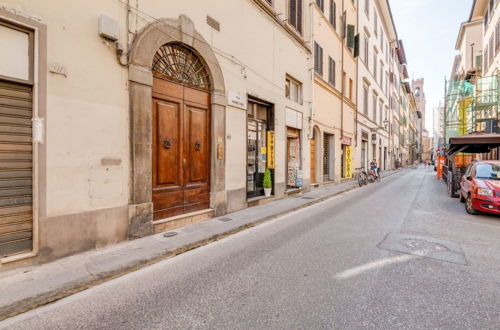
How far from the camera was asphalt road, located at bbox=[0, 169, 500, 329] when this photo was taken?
2.93 metres

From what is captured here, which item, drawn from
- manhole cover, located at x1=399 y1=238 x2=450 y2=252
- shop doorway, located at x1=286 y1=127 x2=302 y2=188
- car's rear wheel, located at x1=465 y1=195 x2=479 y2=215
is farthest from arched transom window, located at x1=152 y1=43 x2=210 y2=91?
car's rear wheel, located at x1=465 y1=195 x2=479 y2=215

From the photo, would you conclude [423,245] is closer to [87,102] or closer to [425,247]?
[425,247]

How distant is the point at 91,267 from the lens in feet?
14.1

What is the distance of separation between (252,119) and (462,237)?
6933 mm

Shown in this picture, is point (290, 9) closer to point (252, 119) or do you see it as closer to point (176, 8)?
point (252, 119)

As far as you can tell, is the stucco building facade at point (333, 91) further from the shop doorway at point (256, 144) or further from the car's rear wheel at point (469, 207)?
the car's rear wheel at point (469, 207)

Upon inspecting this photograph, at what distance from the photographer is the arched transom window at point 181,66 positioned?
21.6ft

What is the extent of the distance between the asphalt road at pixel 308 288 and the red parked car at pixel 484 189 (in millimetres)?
2075

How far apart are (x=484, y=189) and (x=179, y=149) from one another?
8.58m

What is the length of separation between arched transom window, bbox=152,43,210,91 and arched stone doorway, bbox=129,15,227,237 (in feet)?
0.08

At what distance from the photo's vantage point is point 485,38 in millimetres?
23938

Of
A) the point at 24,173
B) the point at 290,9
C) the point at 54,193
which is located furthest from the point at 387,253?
the point at 290,9

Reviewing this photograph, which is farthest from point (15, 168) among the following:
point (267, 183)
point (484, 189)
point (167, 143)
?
point (484, 189)

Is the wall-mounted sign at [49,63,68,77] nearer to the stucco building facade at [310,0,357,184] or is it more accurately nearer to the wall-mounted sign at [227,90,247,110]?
the wall-mounted sign at [227,90,247,110]
